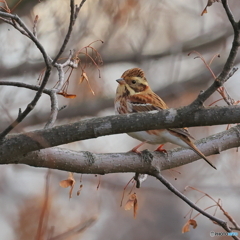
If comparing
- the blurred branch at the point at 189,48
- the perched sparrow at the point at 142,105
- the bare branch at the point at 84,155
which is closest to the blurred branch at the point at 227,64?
the bare branch at the point at 84,155

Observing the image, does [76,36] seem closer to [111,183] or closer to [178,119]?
[111,183]

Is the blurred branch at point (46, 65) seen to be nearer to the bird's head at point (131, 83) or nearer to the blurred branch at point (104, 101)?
the bird's head at point (131, 83)

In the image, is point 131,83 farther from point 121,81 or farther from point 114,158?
point 114,158

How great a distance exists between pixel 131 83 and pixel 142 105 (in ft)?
1.47

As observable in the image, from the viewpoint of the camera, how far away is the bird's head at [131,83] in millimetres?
5375

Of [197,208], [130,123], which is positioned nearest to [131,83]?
[197,208]

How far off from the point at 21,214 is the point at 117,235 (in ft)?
7.92

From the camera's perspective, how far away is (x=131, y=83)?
5410 mm

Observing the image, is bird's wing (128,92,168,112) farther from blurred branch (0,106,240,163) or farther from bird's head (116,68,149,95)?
blurred branch (0,106,240,163)

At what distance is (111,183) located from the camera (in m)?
8.16

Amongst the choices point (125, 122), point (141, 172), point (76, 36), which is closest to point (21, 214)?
point (76, 36)

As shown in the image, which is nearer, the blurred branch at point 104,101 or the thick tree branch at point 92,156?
the thick tree branch at point 92,156

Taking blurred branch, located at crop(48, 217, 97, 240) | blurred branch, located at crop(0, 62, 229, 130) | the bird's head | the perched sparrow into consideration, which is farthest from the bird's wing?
blurred branch, located at crop(0, 62, 229, 130)

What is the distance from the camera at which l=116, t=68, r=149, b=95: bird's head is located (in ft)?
17.6
